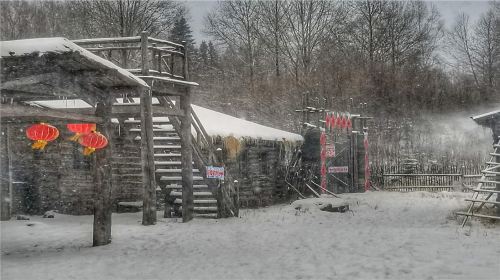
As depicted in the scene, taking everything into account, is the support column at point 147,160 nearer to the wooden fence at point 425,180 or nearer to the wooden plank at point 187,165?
the wooden plank at point 187,165

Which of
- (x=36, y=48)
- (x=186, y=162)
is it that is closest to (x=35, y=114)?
(x=36, y=48)

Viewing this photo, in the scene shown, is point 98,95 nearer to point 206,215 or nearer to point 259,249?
point 259,249

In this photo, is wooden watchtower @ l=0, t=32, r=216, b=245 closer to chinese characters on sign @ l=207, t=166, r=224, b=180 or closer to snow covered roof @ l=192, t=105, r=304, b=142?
chinese characters on sign @ l=207, t=166, r=224, b=180

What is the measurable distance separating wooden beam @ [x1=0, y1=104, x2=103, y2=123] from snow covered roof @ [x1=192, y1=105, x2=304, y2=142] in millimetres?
7140

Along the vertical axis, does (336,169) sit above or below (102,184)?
above

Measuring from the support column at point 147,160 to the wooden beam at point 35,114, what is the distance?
9.18ft

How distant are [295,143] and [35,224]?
11265 mm

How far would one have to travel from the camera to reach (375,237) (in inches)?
465

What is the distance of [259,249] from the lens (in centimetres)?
1041

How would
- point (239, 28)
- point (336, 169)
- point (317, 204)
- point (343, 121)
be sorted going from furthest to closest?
point (239, 28)
point (336, 169)
point (343, 121)
point (317, 204)

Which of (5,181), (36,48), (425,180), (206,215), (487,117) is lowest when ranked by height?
(206,215)

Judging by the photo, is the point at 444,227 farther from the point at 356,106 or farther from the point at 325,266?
the point at 356,106

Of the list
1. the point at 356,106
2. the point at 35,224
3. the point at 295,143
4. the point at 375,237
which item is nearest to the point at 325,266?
the point at 375,237

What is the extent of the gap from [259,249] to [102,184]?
343 centimetres
